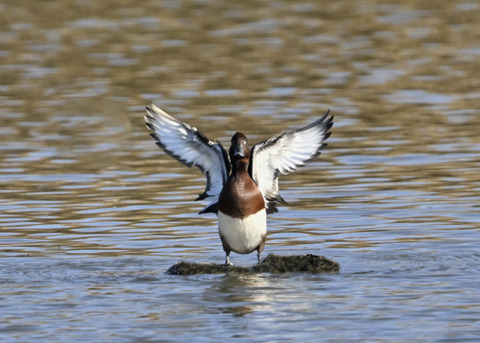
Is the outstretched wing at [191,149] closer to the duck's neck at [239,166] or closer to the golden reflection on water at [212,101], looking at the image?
the duck's neck at [239,166]

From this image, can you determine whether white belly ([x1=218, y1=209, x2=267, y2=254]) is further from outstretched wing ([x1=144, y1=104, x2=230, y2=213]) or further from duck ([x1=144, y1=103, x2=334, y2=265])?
outstretched wing ([x1=144, y1=104, x2=230, y2=213])

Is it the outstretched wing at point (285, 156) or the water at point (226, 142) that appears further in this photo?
the outstretched wing at point (285, 156)

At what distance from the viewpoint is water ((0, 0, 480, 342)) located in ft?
33.6

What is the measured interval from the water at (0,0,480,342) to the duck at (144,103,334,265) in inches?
18.7

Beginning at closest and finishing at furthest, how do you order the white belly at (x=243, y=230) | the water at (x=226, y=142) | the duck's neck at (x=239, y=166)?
1. the water at (x=226, y=142)
2. the white belly at (x=243, y=230)
3. the duck's neck at (x=239, y=166)

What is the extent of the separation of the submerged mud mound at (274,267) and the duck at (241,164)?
0.19m

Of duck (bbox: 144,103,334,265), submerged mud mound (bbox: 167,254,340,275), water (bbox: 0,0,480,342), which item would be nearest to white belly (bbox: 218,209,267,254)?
duck (bbox: 144,103,334,265)

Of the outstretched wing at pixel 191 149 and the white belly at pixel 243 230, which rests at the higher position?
the outstretched wing at pixel 191 149

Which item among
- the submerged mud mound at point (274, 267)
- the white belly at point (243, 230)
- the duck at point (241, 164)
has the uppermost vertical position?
the duck at point (241, 164)

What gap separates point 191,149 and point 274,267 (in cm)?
145

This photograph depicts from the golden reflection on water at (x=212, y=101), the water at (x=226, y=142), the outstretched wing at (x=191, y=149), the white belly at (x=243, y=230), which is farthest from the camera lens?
the golden reflection on water at (x=212, y=101)

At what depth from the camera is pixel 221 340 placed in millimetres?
9359

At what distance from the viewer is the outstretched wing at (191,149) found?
474 inches

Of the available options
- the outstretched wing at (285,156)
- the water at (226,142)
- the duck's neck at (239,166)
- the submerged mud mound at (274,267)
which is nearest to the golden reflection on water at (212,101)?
the water at (226,142)
